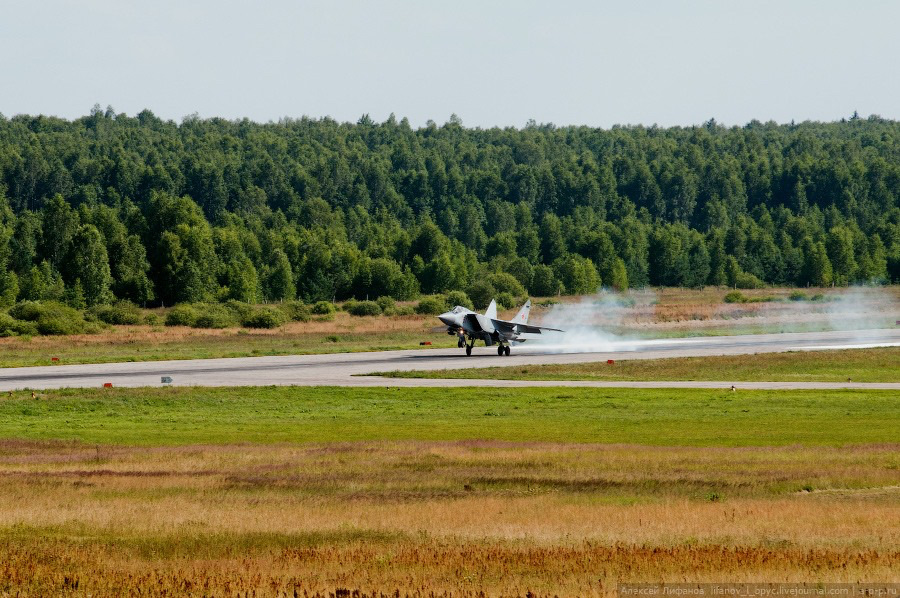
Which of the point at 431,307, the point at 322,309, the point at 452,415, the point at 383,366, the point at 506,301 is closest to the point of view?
the point at 452,415

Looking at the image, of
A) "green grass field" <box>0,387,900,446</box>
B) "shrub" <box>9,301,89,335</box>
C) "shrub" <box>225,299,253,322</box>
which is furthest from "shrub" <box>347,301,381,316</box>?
"green grass field" <box>0,387,900,446</box>

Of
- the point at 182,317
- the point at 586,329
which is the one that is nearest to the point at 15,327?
the point at 182,317

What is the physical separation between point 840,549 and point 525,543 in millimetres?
5628

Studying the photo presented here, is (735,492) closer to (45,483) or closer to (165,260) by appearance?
(45,483)

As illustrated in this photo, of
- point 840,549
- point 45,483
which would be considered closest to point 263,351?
point 45,483

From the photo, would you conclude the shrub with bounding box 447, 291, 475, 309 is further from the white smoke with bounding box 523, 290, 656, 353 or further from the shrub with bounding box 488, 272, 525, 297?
the shrub with bounding box 488, 272, 525, 297

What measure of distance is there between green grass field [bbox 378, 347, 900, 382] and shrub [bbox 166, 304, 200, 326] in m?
56.2

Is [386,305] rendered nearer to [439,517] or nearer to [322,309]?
[322,309]

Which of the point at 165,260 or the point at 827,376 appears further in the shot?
the point at 165,260

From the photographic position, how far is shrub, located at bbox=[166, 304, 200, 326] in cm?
12131

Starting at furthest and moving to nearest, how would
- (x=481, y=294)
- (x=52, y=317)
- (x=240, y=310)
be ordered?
1. (x=481, y=294)
2. (x=240, y=310)
3. (x=52, y=317)

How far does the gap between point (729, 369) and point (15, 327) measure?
65.9m

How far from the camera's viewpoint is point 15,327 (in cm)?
10494

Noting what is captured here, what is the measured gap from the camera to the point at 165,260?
155m
